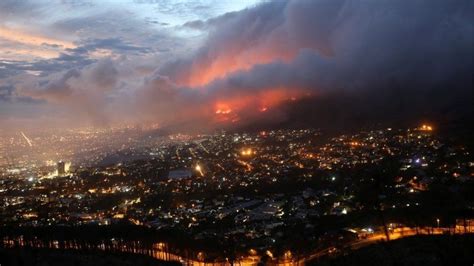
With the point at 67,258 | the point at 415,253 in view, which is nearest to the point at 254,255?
the point at 415,253

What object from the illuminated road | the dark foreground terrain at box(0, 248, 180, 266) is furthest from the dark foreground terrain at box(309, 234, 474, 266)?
the dark foreground terrain at box(0, 248, 180, 266)

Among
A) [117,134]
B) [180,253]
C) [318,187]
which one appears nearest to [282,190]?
[318,187]

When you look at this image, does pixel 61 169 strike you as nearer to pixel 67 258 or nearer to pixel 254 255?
pixel 67 258

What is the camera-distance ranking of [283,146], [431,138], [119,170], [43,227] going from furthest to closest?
[283,146], [119,170], [431,138], [43,227]

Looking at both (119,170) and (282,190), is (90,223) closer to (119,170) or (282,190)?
(282,190)

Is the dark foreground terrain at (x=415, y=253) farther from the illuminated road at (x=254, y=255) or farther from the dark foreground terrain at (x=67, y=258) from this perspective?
the dark foreground terrain at (x=67, y=258)
